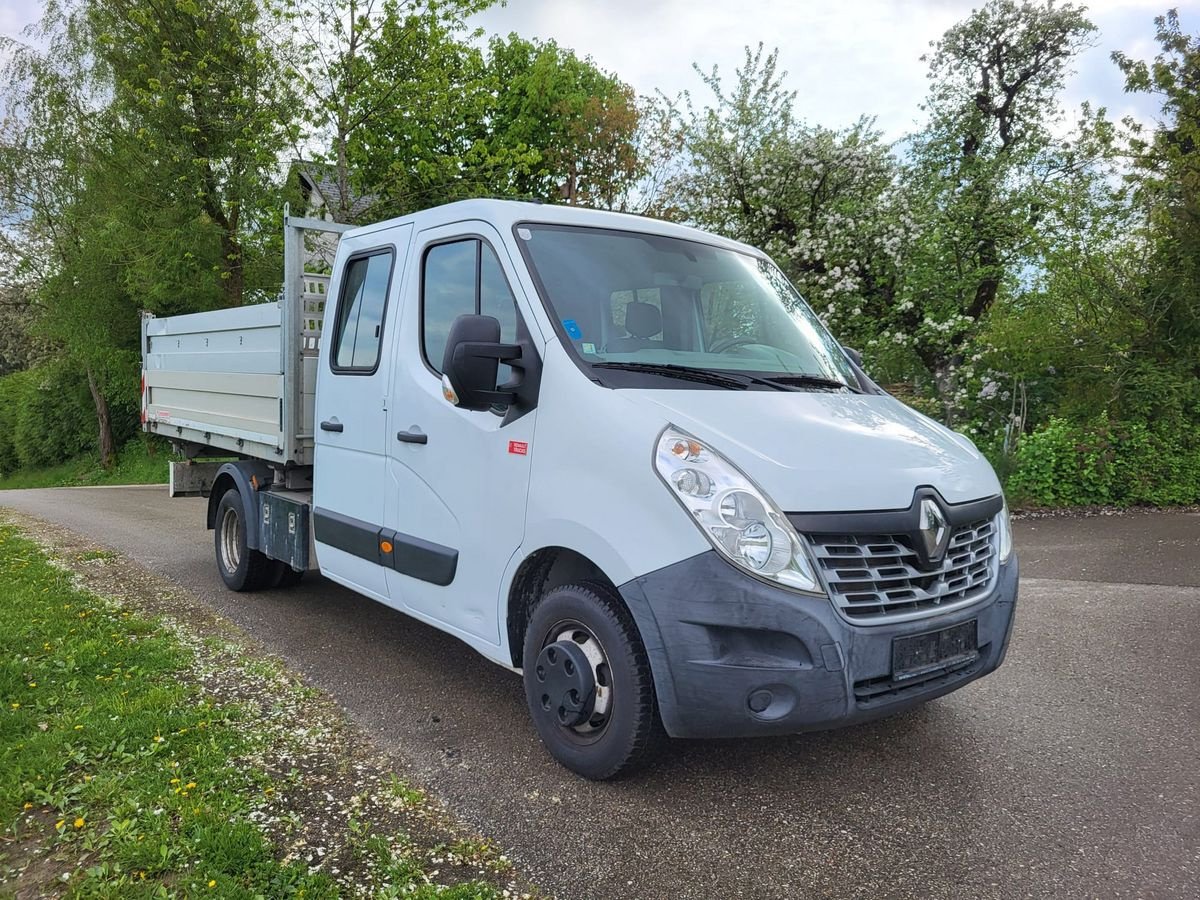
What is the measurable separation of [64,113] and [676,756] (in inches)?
946

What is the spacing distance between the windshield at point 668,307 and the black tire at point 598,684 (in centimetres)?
95

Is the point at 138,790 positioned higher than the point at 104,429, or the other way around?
the point at 138,790

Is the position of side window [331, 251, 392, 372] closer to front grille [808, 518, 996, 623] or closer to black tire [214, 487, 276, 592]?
black tire [214, 487, 276, 592]

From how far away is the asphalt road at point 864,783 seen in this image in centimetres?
286

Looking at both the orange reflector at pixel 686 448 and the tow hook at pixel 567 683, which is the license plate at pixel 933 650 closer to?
the orange reflector at pixel 686 448

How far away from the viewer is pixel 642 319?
3863 millimetres

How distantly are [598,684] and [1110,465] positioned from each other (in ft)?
27.0

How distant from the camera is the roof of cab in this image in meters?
3.98

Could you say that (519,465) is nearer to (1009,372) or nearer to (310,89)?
(1009,372)

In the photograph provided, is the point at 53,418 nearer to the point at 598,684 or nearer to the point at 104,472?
the point at 104,472

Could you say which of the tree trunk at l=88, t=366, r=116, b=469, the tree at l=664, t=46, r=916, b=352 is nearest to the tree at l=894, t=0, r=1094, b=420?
the tree at l=664, t=46, r=916, b=352

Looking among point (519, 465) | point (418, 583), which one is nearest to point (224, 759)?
point (418, 583)

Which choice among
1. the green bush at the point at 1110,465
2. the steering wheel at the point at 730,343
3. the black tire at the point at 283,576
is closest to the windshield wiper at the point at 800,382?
the steering wheel at the point at 730,343

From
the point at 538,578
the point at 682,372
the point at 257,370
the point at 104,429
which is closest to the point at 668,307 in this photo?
the point at 682,372
